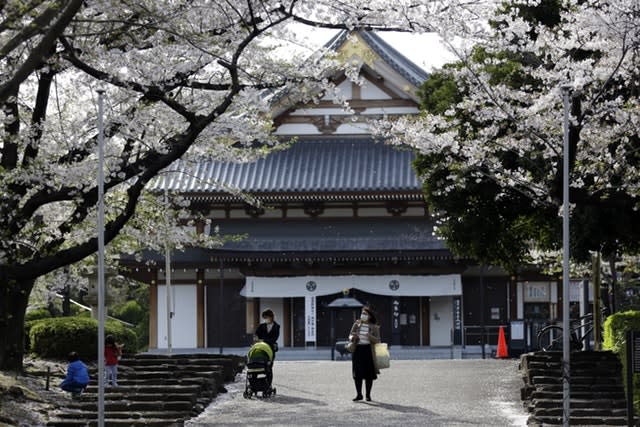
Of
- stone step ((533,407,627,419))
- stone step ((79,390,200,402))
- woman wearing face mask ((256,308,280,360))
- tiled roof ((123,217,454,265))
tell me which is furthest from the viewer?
tiled roof ((123,217,454,265))

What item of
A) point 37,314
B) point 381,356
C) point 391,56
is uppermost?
point 391,56

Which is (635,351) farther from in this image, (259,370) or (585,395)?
(259,370)

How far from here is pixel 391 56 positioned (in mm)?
43969

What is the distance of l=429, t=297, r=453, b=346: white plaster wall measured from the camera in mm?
44969

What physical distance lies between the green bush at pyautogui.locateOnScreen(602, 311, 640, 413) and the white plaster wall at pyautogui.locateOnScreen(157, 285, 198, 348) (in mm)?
25453

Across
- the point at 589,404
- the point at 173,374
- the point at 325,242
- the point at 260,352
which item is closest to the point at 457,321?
the point at 325,242

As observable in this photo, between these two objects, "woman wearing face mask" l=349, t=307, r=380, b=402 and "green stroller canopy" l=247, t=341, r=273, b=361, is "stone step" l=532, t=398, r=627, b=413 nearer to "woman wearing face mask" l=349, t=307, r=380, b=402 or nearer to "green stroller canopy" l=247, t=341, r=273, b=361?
"woman wearing face mask" l=349, t=307, r=380, b=402

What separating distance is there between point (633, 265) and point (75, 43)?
20.7 meters

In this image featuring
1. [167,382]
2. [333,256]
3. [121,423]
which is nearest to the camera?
[121,423]

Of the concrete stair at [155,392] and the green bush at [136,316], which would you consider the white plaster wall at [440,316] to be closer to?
the green bush at [136,316]

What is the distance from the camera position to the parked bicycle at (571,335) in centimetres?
2587

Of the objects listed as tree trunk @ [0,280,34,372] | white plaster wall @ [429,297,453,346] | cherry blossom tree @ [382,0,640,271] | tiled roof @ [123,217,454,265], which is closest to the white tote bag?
cherry blossom tree @ [382,0,640,271]

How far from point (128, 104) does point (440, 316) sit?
1068 inches

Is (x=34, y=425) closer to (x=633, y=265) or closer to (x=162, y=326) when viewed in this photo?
(x=633, y=265)
